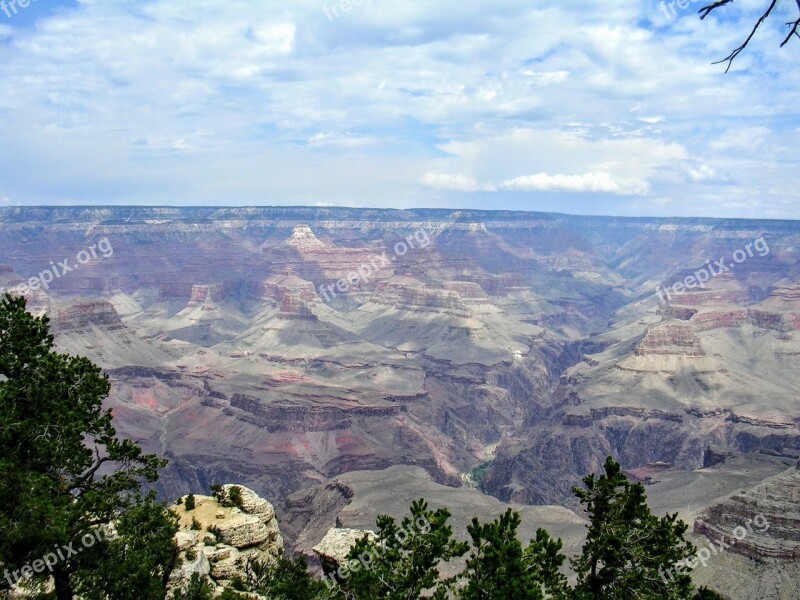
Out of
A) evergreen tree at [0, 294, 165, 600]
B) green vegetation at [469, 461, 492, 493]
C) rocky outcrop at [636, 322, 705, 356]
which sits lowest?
green vegetation at [469, 461, 492, 493]

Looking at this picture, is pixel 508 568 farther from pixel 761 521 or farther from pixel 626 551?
pixel 761 521

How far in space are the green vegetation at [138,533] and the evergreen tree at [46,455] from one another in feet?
0.13

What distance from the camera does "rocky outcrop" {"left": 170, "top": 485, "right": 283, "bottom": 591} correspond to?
30172 millimetres

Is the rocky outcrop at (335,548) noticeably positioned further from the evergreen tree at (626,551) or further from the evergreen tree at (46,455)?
the evergreen tree at (626,551)

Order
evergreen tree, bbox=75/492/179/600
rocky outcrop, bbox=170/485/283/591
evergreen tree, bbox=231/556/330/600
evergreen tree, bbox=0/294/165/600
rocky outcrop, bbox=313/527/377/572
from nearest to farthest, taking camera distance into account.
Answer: evergreen tree, bbox=0/294/165/600 < evergreen tree, bbox=75/492/179/600 < evergreen tree, bbox=231/556/330/600 < rocky outcrop, bbox=170/485/283/591 < rocky outcrop, bbox=313/527/377/572

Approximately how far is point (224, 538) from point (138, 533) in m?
11.5

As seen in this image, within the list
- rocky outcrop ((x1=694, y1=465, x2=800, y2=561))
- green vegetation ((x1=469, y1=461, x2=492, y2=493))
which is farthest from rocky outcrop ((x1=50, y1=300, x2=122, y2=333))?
rocky outcrop ((x1=694, y1=465, x2=800, y2=561))

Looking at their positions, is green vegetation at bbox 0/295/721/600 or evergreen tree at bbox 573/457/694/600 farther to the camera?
evergreen tree at bbox 573/457/694/600

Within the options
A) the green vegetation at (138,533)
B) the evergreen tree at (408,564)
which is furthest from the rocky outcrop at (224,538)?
the evergreen tree at (408,564)

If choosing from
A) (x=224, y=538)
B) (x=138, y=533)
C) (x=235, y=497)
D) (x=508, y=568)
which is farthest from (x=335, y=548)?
(x=508, y=568)

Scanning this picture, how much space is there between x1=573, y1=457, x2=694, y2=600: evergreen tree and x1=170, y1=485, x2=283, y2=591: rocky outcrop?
57.3 ft

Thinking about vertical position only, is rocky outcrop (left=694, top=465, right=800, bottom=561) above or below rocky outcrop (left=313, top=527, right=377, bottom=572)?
below

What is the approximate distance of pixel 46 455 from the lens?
2153 centimetres

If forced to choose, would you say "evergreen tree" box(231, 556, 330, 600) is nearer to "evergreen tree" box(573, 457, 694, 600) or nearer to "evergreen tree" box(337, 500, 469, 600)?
"evergreen tree" box(337, 500, 469, 600)
